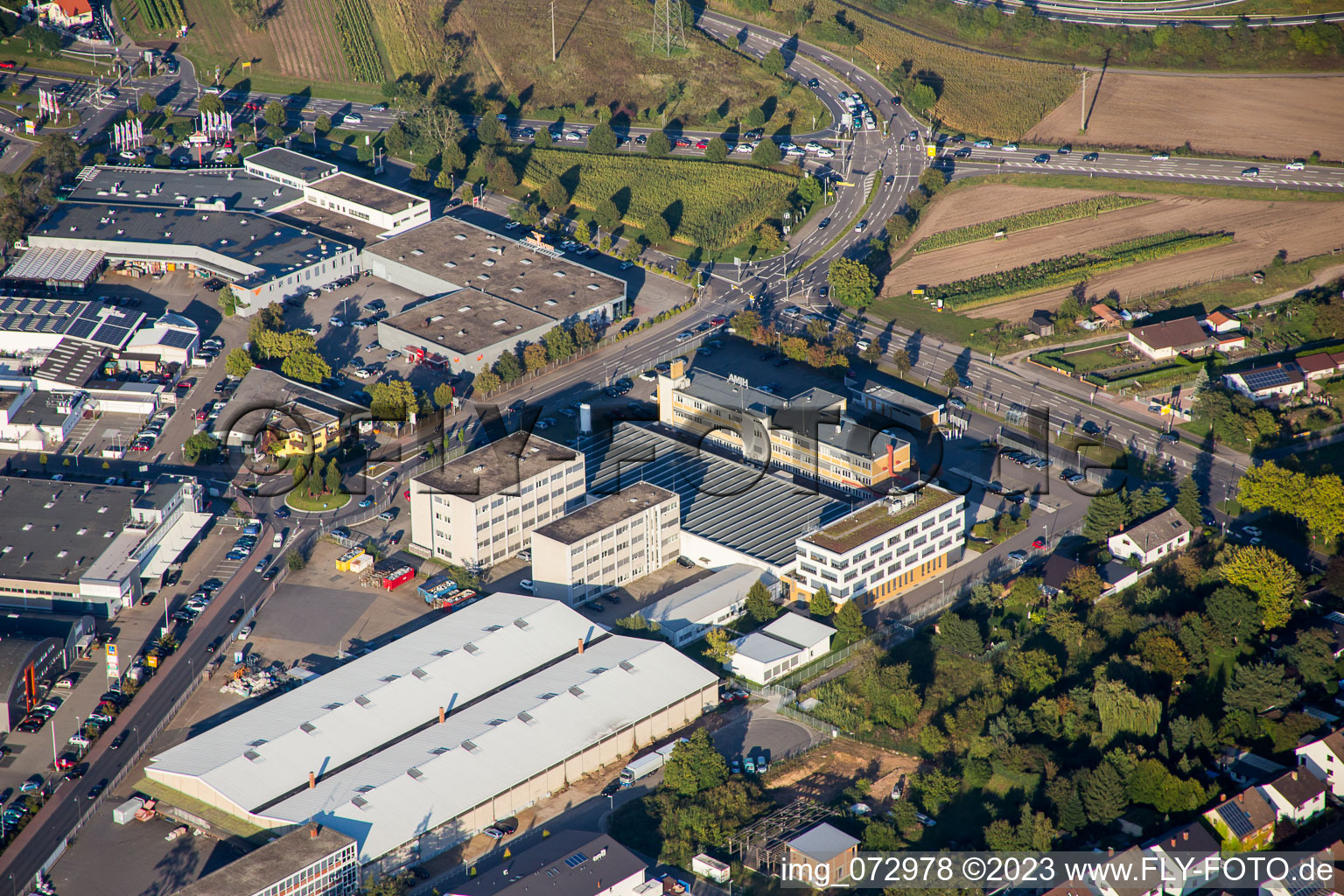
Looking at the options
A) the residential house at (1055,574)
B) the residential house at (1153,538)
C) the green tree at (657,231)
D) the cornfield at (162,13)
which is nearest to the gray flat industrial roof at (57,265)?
the green tree at (657,231)

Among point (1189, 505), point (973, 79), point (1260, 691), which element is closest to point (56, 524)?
point (1260, 691)

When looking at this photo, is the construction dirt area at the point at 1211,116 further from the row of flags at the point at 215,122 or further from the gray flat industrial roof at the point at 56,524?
the gray flat industrial roof at the point at 56,524

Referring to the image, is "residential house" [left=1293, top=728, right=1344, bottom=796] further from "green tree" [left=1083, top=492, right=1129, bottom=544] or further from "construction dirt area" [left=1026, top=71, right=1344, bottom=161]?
"construction dirt area" [left=1026, top=71, right=1344, bottom=161]

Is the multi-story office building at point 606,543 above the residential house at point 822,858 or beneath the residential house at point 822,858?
above

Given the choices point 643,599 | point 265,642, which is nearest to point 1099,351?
point 643,599

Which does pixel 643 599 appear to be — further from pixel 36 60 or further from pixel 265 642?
pixel 36 60

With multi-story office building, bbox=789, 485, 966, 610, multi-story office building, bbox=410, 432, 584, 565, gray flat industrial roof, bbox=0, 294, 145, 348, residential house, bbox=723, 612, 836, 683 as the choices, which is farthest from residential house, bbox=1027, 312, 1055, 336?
gray flat industrial roof, bbox=0, 294, 145, 348

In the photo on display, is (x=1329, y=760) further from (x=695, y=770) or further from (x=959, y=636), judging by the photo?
(x=695, y=770)
